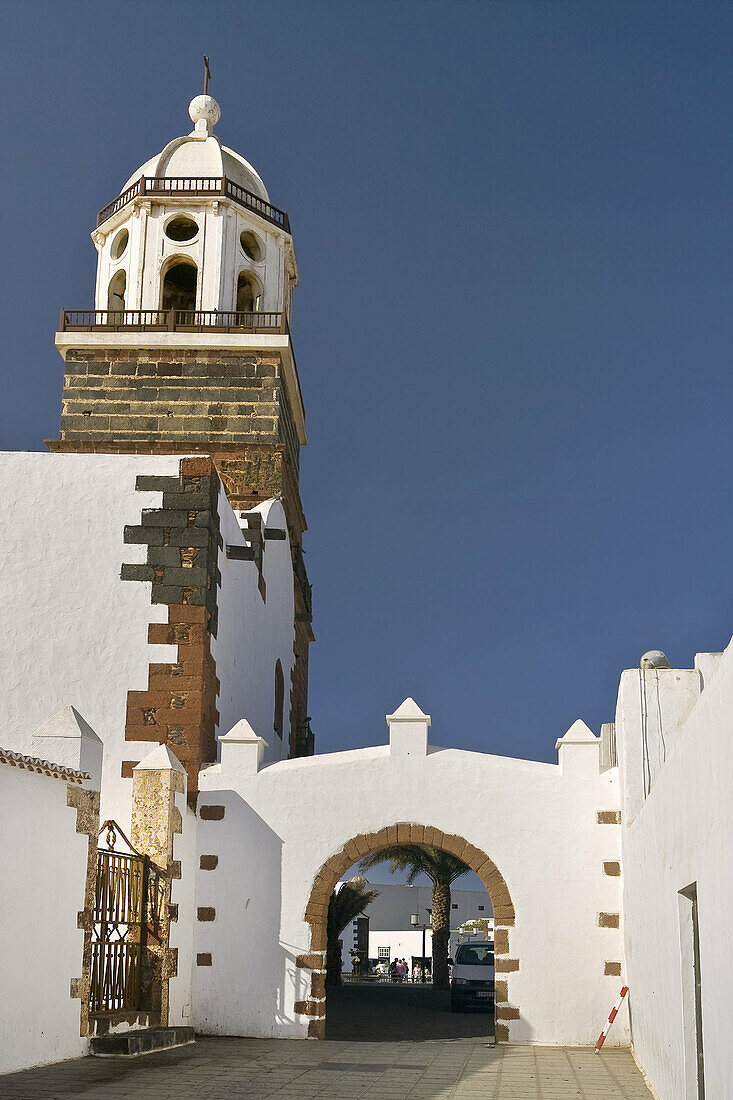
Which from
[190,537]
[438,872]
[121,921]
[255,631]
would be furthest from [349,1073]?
[438,872]

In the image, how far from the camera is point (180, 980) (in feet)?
43.6

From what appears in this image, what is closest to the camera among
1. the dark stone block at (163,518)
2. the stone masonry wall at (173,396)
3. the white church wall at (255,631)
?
the dark stone block at (163,518)

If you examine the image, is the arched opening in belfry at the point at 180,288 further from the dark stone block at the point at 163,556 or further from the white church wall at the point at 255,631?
the dark stone block at the point at 163,556

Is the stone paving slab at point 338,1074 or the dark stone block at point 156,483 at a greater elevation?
the dark stone block at point 156,483

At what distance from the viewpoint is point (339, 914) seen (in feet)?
90.3

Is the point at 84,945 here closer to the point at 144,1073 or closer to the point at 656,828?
the point at 144,1073

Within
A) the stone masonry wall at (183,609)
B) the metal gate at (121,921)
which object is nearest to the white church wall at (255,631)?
the stone masonry wall at (183,609)

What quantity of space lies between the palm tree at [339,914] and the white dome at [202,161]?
14212mm

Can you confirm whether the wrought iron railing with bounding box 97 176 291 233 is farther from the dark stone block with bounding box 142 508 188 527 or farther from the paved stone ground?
the paved stone ground

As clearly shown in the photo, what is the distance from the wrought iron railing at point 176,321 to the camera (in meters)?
20.9

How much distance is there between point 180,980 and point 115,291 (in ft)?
44.0

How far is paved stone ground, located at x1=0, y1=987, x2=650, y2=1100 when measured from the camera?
9.47 m

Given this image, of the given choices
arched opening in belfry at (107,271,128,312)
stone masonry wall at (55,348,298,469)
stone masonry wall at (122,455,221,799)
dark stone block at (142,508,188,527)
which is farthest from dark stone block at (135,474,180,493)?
arched opening in belfry at (107,271,128,312)

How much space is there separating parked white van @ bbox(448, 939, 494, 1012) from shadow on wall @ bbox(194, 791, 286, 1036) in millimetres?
6003
